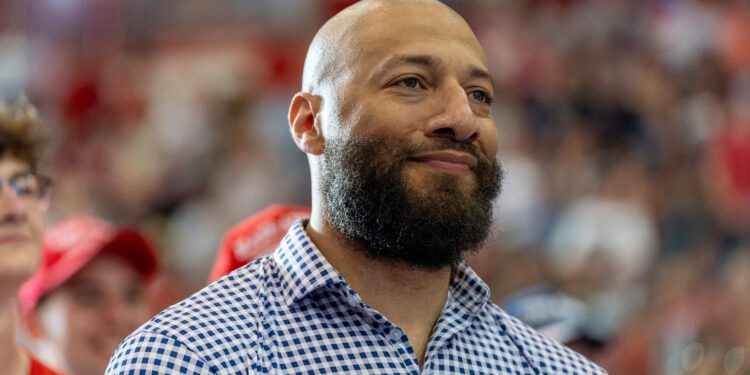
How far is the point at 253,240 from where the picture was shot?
8.94 feet

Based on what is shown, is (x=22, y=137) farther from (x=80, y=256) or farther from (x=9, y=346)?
(x=80, y=256)

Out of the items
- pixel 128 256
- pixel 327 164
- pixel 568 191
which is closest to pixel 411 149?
pixel 327 164

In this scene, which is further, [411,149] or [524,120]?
[524,120]

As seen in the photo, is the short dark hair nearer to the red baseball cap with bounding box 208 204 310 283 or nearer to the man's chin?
the red baseball cap with bounding box 208 204 310 283

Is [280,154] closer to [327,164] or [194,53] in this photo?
[194,53]

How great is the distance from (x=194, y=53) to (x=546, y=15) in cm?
200

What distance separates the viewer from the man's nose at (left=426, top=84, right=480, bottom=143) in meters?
1.92

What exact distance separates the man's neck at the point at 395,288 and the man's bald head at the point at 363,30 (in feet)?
1.04

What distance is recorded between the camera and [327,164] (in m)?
2.05

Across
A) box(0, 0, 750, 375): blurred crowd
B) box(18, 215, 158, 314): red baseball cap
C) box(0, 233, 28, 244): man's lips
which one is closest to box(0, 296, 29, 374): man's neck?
box(0, 233, 28, 244): man's lips

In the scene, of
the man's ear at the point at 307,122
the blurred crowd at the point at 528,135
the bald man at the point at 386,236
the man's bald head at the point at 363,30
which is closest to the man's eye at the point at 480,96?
the bald man at the point at 386,236

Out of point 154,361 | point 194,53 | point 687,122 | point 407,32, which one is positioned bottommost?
point 154,361

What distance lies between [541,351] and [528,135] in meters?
3.86

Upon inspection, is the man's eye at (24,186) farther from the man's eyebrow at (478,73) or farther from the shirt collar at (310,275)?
the man's eyebrow at (478,73)
